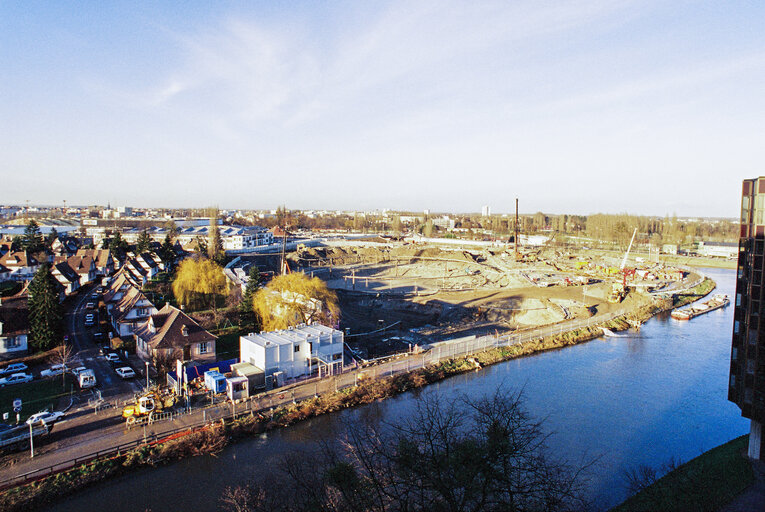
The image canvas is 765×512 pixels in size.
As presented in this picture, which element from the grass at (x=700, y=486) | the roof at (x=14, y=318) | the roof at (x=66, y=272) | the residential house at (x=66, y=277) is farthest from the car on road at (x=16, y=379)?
the grass at (x=700, y=486)

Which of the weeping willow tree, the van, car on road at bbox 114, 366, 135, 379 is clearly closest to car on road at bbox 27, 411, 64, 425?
the van

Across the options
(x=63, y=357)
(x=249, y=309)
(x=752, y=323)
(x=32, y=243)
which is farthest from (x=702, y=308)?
(x=32, y=243)

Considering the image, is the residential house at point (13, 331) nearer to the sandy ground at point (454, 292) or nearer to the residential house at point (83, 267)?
the sandy ground at point (454, 292)

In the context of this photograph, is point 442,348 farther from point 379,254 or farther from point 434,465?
point 379,254

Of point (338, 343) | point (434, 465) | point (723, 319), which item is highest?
point (434, 465)

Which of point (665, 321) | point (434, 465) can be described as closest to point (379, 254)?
point (665, 321)
